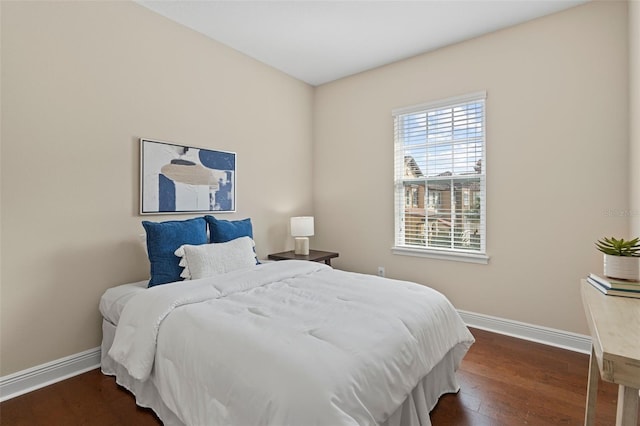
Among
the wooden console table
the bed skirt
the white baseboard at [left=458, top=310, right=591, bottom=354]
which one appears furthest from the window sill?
the wooden console table

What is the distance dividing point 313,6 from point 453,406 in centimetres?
311

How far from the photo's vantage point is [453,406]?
189cm

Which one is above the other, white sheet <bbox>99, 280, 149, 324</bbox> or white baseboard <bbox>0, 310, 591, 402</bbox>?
white sheet <bbox>99, 280, 149, 324</bbox>

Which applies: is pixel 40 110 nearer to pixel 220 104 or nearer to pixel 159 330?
pixel 220 104

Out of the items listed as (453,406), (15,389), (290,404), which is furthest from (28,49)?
(453,406)

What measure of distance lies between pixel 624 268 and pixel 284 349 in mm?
1653

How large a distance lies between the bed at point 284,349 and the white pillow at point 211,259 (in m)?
0.07

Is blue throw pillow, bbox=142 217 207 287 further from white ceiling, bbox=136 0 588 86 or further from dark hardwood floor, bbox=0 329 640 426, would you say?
white ceiling, bbox=136 0 588 86

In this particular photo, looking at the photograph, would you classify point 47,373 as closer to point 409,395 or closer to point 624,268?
point 409,395

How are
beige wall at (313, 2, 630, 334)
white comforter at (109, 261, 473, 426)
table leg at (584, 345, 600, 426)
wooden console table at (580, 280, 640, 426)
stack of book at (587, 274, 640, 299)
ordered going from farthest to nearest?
beige wall at (313, 2, 630, 334) < table leg at (584, 345, 600, 426) < stack of book at (587, 274, 640, 299) < white comforter at (109, 261, 473, 426) < wooden console table at (580, 280, 640, 426)

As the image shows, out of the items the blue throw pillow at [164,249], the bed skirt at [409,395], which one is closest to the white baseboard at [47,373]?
the bed skirt at [409,395]

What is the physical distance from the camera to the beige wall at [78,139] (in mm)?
2047

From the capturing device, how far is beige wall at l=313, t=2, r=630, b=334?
250 cm

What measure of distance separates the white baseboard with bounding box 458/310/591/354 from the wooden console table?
1648mm
